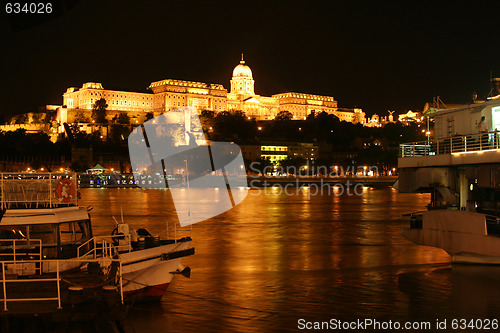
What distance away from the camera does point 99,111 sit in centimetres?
17388

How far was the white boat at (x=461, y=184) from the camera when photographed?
1662cm

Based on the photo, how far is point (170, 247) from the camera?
1491 centimetres

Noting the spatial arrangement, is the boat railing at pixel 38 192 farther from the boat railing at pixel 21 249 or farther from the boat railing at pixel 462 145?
the boat railing at pixel 462 145

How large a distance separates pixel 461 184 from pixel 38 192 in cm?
1276

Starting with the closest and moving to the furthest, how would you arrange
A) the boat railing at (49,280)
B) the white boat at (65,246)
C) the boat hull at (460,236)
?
the boat railing at (49,280) → the white boat at (65,246) → the boat hull at (460,236)

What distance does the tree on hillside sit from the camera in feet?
572

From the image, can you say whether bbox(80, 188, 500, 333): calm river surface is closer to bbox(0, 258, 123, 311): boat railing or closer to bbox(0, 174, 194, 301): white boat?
bbox(0, 174, 194, 301): white boat

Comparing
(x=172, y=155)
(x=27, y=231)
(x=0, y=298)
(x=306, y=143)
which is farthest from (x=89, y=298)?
(x=306, y=143)

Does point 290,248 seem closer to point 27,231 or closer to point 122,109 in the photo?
point 27,231

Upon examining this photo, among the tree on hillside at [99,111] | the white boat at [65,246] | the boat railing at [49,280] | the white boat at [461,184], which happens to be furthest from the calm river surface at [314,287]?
the tree on hillside at [99,111]

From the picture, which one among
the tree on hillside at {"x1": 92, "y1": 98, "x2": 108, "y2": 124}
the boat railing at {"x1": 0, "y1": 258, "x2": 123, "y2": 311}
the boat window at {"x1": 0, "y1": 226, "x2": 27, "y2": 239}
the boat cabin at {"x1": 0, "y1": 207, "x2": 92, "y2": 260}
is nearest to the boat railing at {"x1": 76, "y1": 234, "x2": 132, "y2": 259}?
the boat cabin at {"x1": 0, "y1": 207, "x2": 92, "y2": 260}

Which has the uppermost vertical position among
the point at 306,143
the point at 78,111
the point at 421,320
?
the point at 78,111

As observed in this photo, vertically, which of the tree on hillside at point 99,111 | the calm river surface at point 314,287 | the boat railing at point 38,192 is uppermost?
the tree on hillside at point 99,111

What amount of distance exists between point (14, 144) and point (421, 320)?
156m
